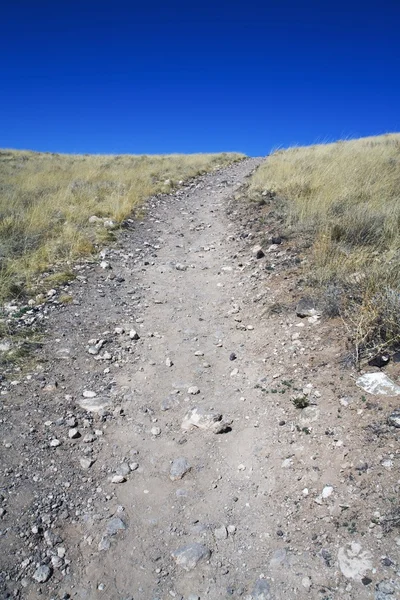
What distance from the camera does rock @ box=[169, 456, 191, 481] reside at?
2.99 metres

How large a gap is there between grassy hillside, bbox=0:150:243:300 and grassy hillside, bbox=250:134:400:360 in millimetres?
3847

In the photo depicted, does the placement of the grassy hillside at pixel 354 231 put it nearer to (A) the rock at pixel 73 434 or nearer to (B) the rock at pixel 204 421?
(B) the rock at pixel 204 421

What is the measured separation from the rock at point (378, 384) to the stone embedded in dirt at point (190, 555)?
1776mm

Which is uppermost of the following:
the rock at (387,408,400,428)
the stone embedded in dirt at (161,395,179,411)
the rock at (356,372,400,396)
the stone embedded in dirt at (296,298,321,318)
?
the stone embedded in dirt at (296,298,321,318)

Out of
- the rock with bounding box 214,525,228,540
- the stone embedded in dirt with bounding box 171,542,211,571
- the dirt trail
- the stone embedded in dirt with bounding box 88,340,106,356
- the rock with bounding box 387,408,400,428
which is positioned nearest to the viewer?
the dirt trail

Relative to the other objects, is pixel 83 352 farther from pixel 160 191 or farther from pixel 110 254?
pixel 160 191

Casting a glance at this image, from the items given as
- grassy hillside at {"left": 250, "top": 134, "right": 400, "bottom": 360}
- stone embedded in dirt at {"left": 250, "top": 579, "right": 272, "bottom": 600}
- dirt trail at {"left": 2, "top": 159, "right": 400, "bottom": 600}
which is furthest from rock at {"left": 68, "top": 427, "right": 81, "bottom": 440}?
grassy hillside at {"left": 250, "top": 134, "right": 400, "bottom": 360}

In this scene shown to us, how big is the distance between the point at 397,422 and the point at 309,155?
11.8 m

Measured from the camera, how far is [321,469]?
109 inches

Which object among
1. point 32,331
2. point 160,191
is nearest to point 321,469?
point 32,331

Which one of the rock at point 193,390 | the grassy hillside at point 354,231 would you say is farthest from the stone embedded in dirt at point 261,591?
the grassy hillside at point 354,231

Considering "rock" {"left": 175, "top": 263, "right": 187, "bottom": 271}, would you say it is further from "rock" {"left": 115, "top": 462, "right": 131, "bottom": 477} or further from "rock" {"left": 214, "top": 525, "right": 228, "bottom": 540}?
"rock" {"left": 214, "top": 525, "right": 228, "bottom": 540}

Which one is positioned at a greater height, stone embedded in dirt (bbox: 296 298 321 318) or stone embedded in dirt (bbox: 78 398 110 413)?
stone embedded in dirt (bbox: 296 298 321 318)

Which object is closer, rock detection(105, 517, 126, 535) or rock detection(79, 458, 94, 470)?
rock detection(105, 517, 126, 535)
